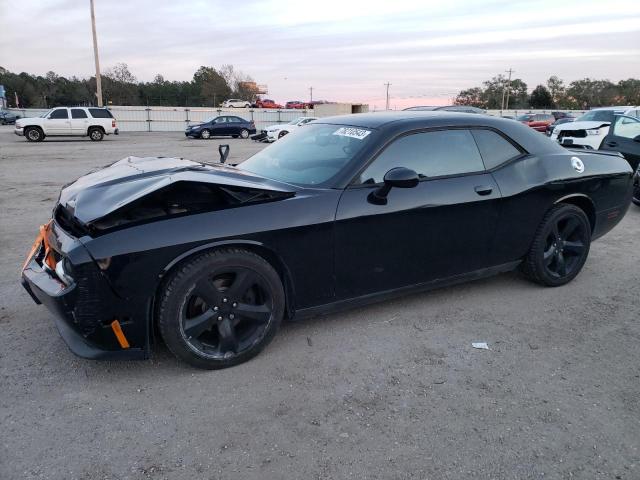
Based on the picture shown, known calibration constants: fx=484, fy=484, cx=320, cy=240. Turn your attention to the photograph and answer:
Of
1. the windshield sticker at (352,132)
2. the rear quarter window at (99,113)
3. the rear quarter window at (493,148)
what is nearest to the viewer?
the windshield sticker at (352,132)

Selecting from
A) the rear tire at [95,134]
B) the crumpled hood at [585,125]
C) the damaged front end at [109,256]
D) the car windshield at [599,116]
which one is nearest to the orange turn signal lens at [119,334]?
the damaged front end at [109,256]

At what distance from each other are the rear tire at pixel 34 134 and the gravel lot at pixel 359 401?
2297 centimetres

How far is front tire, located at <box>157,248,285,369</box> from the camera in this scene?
8.95ft

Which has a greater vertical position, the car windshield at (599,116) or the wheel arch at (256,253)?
the car windshield at (599,116)

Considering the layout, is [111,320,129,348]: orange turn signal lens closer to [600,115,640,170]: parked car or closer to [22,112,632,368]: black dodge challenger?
[22,112,632,368]: black dodge challenger

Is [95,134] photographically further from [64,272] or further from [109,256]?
[109,256]

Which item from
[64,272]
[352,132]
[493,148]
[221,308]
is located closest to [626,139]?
[493,148]

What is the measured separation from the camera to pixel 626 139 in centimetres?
832

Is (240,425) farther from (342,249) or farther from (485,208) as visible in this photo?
(485,208)

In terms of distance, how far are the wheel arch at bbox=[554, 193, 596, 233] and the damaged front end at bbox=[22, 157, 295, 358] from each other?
2.61m

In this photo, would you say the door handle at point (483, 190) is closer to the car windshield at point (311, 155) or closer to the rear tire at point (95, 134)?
the car windshield at point (311, 155)

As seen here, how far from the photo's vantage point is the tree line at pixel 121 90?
7412cm

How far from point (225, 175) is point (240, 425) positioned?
155cm

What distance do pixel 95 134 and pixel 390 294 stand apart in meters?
25.0
